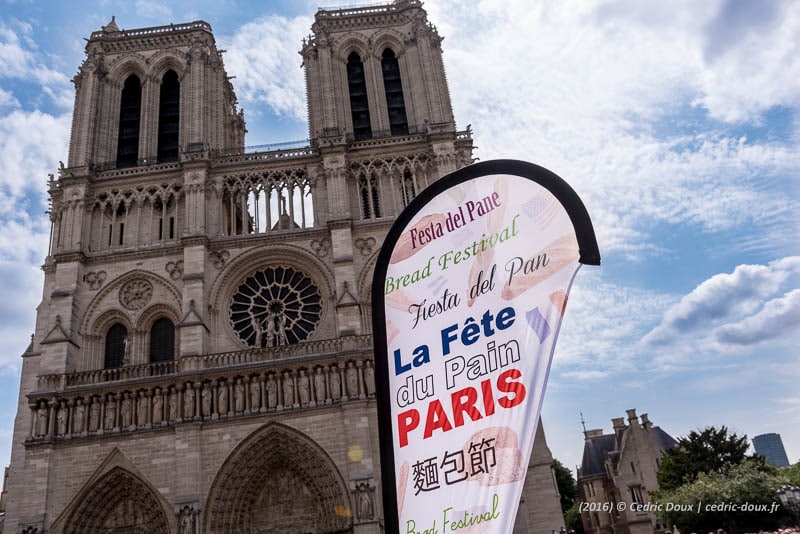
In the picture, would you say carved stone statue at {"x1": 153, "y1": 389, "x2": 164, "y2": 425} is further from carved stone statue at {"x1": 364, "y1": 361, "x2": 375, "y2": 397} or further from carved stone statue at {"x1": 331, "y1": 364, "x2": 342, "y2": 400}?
carved stone statue at {"x1": 364, "y1": 361, "x2": 375, "y2": 397}

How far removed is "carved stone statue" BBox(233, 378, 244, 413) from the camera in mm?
20891

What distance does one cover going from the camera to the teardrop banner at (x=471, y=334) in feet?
19.6

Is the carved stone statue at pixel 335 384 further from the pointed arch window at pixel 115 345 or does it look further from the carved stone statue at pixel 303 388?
the pointed arch window at pixel 115 345

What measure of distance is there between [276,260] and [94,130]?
34.2ft

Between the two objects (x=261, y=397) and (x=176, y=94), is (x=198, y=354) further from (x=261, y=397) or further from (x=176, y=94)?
(x=176, y=94)

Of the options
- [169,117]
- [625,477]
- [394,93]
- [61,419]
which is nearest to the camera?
[61,419]

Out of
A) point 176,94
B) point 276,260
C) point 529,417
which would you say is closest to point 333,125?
point 276,260

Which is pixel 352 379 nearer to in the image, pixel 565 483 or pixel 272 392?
pixel 272 392

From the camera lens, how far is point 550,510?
20578 millimetres

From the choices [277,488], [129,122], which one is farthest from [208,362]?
[129,122]

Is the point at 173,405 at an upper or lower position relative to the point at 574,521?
upper

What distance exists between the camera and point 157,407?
21.0 m

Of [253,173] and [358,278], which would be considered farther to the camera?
[253,173]

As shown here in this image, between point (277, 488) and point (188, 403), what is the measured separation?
4117 millimetres
